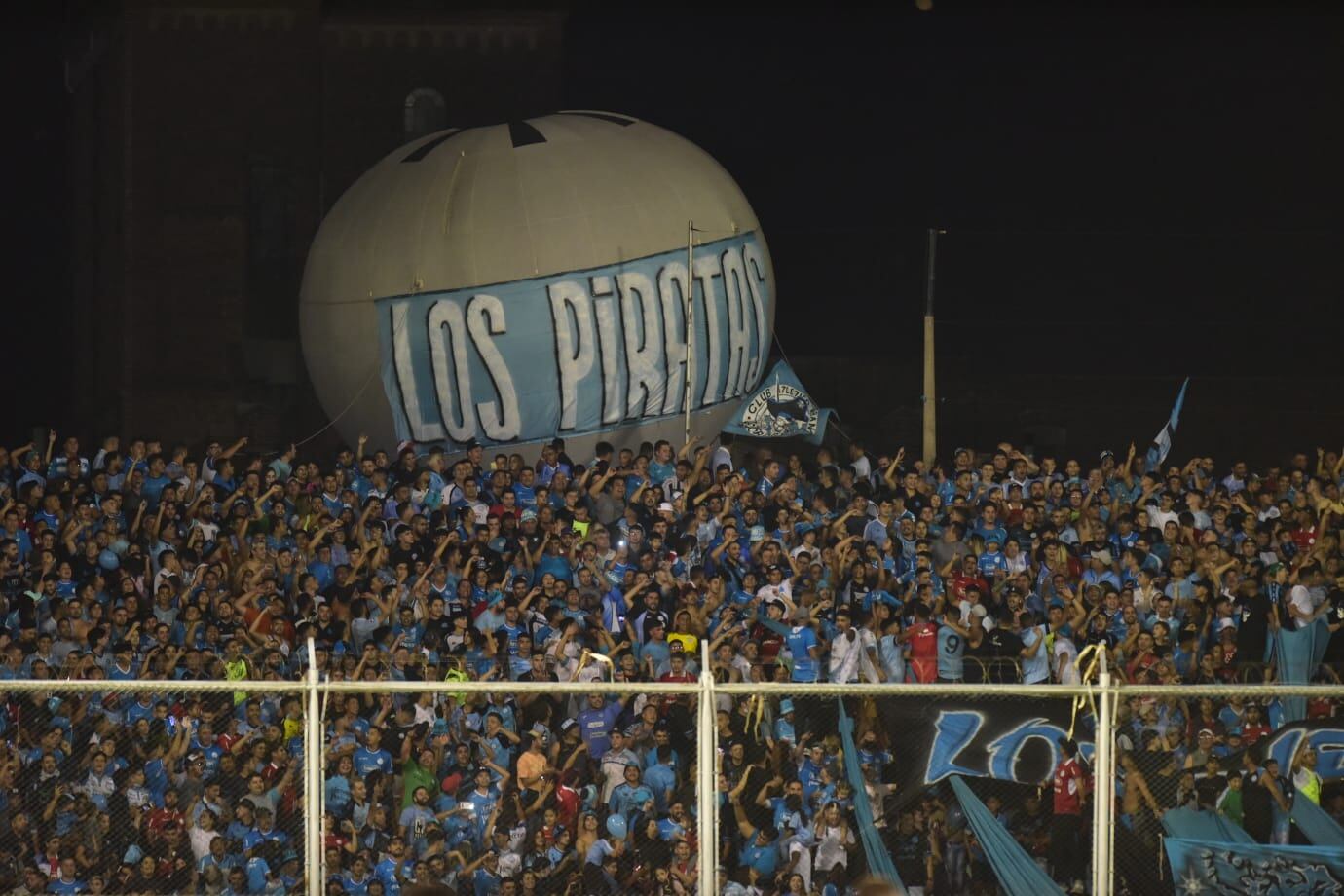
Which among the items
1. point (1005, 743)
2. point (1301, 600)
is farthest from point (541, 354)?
point (1005, 743)

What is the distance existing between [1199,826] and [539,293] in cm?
1233

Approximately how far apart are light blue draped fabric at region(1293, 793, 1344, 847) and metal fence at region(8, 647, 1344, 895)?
0.42m

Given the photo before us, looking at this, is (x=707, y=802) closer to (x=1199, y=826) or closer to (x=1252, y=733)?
(x=1199, y=826)

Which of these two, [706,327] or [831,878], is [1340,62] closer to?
[706,327]

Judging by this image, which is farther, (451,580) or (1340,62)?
(1340,62)

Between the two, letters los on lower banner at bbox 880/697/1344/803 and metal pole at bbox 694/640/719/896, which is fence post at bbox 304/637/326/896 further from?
letters los on lower banner at bbox 880/697/1344/803

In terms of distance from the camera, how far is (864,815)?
14141 mm

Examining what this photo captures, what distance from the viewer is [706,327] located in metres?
24.7

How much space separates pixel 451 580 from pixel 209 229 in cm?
1547

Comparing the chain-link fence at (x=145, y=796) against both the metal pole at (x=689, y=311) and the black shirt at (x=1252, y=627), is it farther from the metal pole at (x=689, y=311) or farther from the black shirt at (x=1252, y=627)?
the metal pole at (x=689, y=311)

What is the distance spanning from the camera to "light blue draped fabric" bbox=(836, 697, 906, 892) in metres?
13.9

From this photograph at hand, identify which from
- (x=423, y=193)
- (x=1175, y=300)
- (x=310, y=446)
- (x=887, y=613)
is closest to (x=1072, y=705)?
(x=887, y=613)

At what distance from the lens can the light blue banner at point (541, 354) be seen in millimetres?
24125

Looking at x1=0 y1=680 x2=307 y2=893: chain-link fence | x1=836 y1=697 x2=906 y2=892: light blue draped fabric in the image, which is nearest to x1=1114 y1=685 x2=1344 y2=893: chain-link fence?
x1=836 y1=697 x2=906 y2=892: light blue draped fabric
